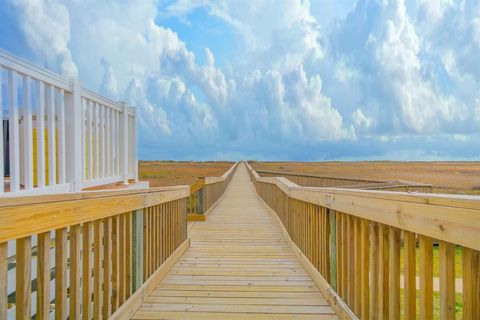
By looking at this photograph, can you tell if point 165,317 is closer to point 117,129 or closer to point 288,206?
point 288,206

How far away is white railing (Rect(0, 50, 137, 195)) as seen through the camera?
3484 millimetres

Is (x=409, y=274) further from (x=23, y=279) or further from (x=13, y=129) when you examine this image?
(x=13, y=129)

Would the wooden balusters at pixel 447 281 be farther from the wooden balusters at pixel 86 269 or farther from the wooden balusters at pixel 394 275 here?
the wooden balusters at pixel 86 269

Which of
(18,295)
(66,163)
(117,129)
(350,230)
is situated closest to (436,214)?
(350,230)

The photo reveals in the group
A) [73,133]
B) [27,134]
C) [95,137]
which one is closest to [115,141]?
[95,137]

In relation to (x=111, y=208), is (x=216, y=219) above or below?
below

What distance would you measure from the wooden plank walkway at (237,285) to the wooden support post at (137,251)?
227 millimetres

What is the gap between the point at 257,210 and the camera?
1043 centimetres

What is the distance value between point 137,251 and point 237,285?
3.79 ft

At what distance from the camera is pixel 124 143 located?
6.95 m

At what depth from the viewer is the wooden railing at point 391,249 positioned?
5.06 feet

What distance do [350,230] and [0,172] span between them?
2929mm

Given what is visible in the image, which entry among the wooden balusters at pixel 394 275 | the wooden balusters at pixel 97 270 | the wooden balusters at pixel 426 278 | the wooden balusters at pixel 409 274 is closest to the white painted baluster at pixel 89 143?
the wooden balusters at pixel 97 270

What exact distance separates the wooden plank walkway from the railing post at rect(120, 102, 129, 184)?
1.86 metres
